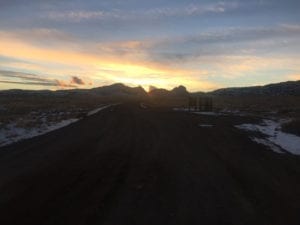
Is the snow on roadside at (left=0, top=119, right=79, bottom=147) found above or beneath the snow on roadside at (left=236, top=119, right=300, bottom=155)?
beneath

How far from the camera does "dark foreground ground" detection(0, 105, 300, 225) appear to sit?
7.40 meters

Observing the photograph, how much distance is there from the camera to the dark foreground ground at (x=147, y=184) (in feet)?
24.3

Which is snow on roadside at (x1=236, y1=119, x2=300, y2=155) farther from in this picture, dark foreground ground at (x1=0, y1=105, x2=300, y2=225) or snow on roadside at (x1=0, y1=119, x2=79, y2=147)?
snow on roadside at (x1=0, y1=119, x2=79, y2=147)

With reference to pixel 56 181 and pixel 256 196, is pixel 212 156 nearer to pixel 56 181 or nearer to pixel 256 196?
pixel 256 196

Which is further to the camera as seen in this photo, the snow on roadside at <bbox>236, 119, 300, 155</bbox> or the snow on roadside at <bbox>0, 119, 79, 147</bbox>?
the snow on roadside at <bbox>0, 119, 79, 147</bbox>

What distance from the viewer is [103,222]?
22.9 ft

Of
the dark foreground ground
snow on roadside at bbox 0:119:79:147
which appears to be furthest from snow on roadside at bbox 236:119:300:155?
snow on roadside at bbox 0:119:79:147

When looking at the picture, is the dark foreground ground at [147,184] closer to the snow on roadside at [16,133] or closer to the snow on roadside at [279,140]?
the snow on roadside at [279,140]

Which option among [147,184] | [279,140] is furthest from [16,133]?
[279,140]

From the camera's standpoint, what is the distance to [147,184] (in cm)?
984

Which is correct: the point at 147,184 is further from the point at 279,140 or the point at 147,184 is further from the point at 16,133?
the point at 16,133

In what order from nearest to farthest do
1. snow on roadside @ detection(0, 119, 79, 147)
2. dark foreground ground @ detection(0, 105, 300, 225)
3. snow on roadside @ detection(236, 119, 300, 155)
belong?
1. dark foreground ground @ detection(0, 105, 300, 225)
2. snow on roadside @ detection(236, 119, 300, 155)
3. snow on roadside @ detection(0, 119, 79, 147)

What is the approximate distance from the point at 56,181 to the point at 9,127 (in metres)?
14.4

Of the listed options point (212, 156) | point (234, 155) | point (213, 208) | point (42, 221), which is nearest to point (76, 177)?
point (42, 221)
